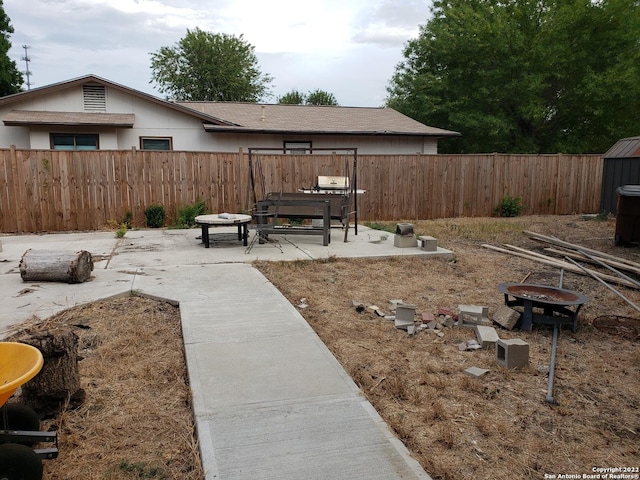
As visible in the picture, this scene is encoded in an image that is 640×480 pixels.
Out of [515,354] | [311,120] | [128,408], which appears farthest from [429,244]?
[311,120]

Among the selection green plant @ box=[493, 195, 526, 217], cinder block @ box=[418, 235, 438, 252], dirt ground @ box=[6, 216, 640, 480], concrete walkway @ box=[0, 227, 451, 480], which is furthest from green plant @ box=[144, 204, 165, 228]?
green plant @ box=[493, 195, 526, 217]

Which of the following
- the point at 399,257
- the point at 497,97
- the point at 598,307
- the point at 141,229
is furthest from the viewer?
the point at 497,97

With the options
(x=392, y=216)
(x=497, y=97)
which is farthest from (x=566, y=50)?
(x=392, y=216)

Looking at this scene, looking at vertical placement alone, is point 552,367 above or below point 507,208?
below

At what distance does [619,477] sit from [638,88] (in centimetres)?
2321

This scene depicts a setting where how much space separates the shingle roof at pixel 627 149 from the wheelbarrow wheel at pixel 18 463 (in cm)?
1433

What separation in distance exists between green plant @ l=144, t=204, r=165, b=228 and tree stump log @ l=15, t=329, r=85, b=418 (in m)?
8.69

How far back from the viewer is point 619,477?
8.05ft

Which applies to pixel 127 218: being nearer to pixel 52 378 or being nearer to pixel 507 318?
pixel 52 378

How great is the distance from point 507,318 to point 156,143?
12.8 meters

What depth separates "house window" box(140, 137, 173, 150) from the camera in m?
14.7

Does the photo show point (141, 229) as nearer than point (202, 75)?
Yes

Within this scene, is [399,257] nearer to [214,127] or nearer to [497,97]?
[214,127]

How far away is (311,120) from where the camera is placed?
1688 cm
